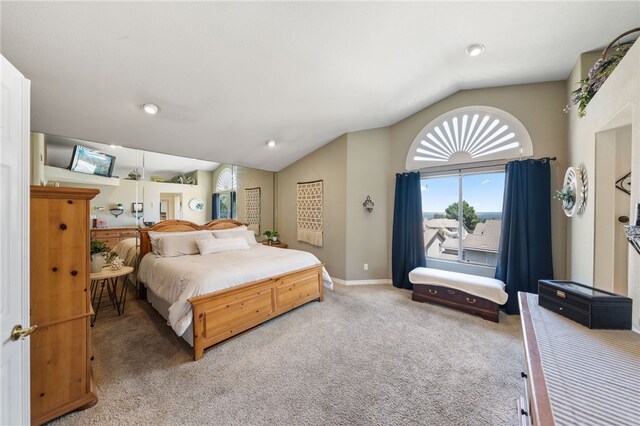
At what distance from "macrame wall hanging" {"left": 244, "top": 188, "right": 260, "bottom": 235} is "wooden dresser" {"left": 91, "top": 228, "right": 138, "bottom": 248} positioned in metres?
1.98

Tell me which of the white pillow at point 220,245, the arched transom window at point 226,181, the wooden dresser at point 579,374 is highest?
the arched transom window at point 226,181

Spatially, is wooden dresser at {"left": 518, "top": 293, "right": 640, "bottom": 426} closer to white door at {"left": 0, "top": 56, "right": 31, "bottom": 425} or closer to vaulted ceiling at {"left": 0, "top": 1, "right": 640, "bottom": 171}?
white door at {"left": 0, "top": 56, "right": 31, "bottom": 425}

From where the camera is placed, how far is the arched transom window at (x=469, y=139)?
3256 millimetres

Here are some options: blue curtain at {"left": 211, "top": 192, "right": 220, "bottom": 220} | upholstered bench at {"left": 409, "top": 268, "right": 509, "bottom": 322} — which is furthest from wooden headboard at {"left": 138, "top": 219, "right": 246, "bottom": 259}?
upholstered bench at {"left": 409, "top": 268, "right": 509, "bottom": 322}

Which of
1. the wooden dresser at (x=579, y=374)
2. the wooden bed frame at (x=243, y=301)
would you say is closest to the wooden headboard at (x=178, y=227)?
the wooden bed frame at (x=243, y=301)

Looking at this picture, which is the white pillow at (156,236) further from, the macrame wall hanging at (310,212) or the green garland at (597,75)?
the green garland at (597,75)

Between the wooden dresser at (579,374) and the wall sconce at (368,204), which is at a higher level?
the wall sconce at (368,204)

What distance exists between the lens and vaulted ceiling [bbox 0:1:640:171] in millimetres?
1811

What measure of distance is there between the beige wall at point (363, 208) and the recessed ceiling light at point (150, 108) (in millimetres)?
2861

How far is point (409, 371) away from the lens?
2.03m

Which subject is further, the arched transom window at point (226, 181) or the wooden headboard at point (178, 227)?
the arched transom window at point (226, 181)

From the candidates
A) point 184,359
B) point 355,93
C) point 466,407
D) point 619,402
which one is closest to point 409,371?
point 466,407

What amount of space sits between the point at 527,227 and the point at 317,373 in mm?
3163

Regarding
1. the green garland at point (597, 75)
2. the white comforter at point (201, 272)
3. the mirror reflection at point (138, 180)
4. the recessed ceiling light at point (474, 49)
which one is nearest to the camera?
the green garland at point (597, 75)
